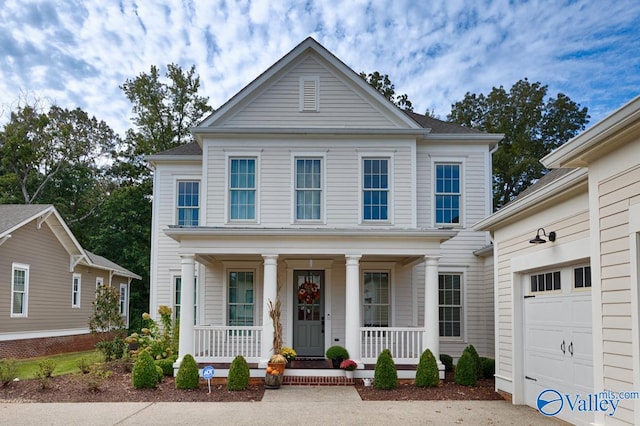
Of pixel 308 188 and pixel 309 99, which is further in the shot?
pixel 309 99

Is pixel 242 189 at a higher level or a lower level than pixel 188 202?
higher

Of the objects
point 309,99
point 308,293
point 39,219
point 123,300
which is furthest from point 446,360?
point 123,300

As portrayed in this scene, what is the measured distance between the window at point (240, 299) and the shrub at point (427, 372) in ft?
16.0

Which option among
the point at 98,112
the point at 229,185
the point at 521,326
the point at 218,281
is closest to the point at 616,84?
the point at 521,326

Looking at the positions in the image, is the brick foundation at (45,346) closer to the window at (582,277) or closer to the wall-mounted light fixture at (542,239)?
the wall-mounted light fixture at (542,239)

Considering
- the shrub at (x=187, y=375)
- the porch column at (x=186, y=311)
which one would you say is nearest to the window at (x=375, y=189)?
the porch column at (x=186, y=311)

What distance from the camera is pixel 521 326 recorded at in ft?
31.8

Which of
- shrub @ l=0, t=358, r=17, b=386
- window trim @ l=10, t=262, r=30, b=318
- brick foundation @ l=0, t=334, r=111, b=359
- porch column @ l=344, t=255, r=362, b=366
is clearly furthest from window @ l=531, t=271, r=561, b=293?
window trim @ l=10, t=262, r=30, b=318

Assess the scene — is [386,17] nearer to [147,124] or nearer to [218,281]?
[218,281]

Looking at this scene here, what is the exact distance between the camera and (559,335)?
8211 mm

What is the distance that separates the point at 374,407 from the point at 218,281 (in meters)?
6.27

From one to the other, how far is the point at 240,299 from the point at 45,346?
812cm

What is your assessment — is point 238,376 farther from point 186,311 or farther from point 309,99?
point 309,99

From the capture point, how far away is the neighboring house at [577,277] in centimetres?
559
